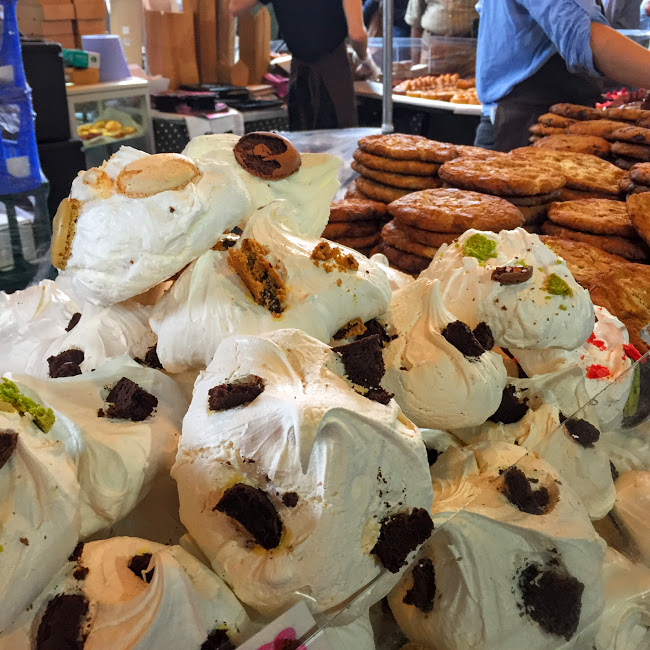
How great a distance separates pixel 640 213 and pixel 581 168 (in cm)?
70

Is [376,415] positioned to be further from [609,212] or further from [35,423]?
[609,212]

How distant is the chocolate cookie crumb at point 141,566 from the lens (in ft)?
2.26

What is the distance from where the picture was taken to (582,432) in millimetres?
856

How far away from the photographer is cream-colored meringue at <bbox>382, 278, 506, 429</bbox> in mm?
967

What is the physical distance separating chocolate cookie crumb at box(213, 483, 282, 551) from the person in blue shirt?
292 centimetres

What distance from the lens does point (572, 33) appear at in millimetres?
2822

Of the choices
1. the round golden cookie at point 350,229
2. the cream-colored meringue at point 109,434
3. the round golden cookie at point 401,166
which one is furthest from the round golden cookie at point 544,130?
the cream-colored meringue at point 109,434

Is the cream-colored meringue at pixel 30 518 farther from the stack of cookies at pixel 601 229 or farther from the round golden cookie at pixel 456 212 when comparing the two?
the stack of cookies at pixel 601 229

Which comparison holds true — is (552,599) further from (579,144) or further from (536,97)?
(536,97)

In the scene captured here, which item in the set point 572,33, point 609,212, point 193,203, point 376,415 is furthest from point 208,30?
point 376,415

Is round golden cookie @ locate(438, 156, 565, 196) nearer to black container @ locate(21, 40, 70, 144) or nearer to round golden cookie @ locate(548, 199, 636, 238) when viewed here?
round golden cookie @ locate(548, 199, 636, 238)

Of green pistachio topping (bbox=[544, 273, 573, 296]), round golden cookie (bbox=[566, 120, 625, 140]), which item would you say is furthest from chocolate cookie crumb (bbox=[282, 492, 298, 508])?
round golden cookie (bbox=[566, 120, 625, 140])

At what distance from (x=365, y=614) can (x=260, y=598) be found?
0.16 metres

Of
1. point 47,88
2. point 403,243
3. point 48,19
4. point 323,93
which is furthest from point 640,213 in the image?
point 48,19
